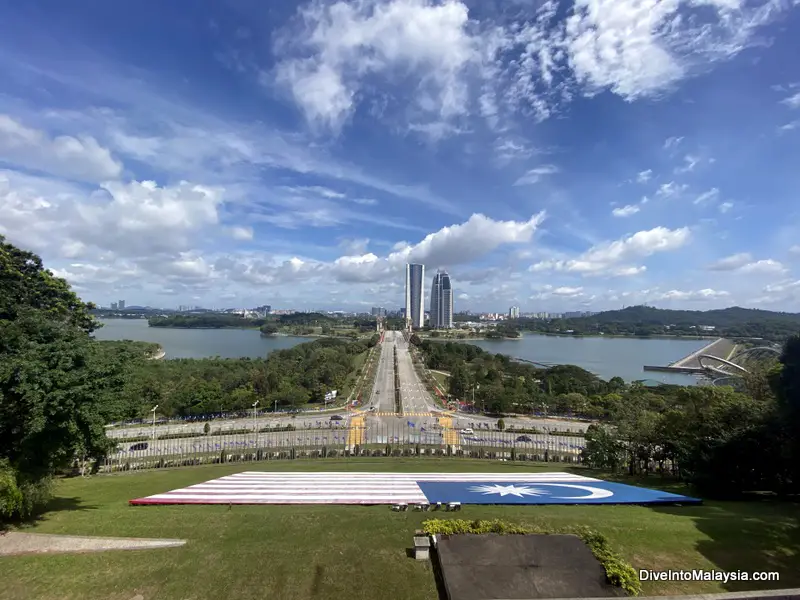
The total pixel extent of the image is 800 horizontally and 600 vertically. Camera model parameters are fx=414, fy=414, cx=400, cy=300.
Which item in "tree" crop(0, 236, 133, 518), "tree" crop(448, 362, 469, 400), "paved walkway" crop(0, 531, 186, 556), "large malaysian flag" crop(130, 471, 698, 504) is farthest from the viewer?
"tree" crop(448, 362, 469, 400)

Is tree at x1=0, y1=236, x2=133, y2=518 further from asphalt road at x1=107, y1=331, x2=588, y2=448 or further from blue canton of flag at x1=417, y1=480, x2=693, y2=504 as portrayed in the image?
asphalt road at x1=107, y1=331, x2=588, y2=448

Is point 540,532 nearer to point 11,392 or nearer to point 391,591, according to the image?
point 391,591

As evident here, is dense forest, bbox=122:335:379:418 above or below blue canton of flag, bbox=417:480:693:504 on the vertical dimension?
below

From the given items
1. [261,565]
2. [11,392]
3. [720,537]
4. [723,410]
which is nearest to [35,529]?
[11,392]

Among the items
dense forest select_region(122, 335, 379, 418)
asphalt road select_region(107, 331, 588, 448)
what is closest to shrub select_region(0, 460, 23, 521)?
asphalt road select_region(107, 331, 588, 448)

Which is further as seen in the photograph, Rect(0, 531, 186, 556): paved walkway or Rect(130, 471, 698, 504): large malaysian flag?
Rect(130, 471, 698, 504): large malaysian flag

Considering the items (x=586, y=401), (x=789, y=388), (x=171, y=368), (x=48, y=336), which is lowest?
(x=586, y=401)
